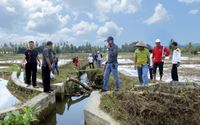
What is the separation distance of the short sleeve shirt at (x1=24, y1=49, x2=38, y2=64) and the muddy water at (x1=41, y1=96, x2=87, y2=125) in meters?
1.70

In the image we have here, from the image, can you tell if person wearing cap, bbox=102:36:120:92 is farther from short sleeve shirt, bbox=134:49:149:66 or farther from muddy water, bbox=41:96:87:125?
muddy water, bbox=41:96:87:125

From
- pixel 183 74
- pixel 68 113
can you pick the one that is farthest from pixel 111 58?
pixel 183 74

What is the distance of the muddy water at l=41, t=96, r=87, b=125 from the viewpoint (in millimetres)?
8198

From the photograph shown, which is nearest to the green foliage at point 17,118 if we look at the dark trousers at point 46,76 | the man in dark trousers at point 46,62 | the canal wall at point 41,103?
the canal wall at point 41,103

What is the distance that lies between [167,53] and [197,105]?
Result: 4957mm

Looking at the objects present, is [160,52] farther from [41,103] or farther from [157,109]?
[157,109]

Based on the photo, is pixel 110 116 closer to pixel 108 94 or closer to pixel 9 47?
pixel 108 94

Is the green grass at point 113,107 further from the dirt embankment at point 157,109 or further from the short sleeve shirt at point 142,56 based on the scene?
the short sleeve shirt at point 142,56

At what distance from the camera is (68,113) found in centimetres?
951

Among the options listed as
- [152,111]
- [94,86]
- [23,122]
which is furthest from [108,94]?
[94,86]

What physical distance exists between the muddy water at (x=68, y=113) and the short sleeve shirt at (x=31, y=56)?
5.56 ft

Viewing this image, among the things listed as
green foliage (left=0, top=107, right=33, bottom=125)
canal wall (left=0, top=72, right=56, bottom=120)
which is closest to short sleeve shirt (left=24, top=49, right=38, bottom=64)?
canal wall (left=0, top=72, right=56, bottom=120)

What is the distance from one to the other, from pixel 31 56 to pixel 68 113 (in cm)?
236

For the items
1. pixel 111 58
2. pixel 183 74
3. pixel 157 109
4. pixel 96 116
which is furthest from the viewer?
pixel 183 74
